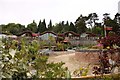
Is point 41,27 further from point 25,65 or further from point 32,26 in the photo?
point 25,65

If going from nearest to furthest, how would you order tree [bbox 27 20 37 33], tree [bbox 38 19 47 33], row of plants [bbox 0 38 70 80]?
row of plants [bbox 0 38 70 80], tree [bbox 38 19 47 33], tree [bbox 27 20 37 33]

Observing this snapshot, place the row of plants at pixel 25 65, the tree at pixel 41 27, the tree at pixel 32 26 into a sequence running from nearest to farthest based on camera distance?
the row of plants at pixel 25 65, the tree at pixel 41 27, the tree at pixel 32 26

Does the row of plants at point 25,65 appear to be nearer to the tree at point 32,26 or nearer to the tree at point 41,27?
the tree at point 41,27

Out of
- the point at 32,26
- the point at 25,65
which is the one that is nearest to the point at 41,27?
the point at 32,26

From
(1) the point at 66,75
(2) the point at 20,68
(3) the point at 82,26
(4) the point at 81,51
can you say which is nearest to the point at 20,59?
(2) the point at 20,68

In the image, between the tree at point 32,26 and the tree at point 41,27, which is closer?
the tree at point 41,27

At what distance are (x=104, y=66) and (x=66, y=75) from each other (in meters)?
1.34

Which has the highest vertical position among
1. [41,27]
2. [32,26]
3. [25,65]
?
[32,26]

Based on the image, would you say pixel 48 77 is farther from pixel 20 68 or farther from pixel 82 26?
pixel 82 26

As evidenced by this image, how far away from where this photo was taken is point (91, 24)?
60500 millimetres

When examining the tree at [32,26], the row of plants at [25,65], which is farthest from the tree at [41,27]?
the row of plants at [25,65]

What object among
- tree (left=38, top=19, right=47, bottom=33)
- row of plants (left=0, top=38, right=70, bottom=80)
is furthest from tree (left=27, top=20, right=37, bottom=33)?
row of plants (left=0, top=38, right=70, bottom=80)

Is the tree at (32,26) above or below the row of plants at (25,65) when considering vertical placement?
above

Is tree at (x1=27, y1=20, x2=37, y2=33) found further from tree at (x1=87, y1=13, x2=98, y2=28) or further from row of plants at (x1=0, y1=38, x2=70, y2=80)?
row of plants at (x1=0, y1=38, x2=70, y2=80)
